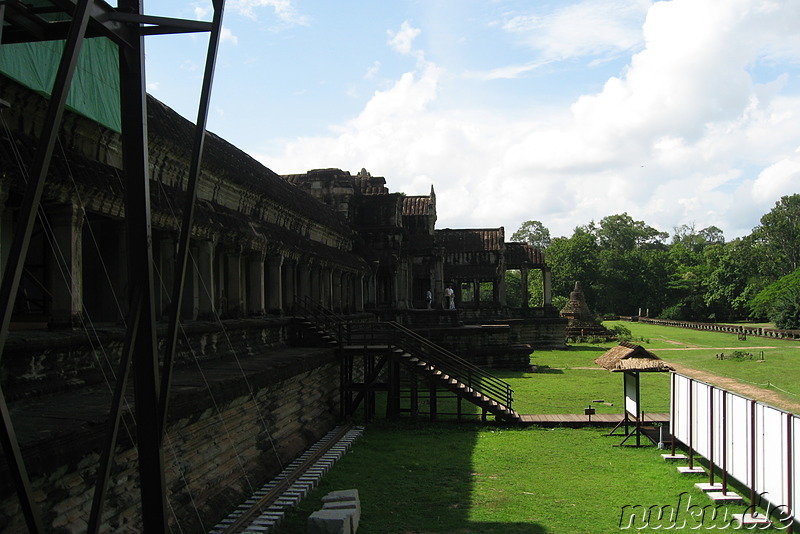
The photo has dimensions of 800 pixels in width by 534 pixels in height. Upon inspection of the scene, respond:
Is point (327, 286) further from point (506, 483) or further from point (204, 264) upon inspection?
point (506, 483)

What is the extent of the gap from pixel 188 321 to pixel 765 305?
6157cm

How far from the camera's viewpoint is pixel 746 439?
9.27 metres

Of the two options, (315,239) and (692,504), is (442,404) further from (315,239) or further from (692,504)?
(692,504)

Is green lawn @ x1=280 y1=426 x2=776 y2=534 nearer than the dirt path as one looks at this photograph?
Yes

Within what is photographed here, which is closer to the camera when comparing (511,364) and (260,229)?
(260,229)

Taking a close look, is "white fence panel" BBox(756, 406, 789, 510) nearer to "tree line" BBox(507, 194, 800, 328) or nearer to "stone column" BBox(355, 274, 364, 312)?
"stone column" BBox(355, 274, 364, 312)

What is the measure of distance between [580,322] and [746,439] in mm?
39486

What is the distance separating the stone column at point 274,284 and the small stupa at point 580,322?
106ft

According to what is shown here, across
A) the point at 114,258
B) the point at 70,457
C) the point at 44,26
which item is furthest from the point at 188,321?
the point at 44,26

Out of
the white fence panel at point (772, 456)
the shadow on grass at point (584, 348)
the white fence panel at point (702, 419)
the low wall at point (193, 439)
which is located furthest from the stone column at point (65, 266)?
the shadow on grass at point (584, 348)

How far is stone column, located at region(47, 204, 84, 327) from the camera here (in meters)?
8.44

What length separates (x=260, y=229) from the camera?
1641 cm

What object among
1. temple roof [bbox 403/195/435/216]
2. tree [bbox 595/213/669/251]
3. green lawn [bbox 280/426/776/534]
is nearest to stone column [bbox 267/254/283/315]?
green lawn [bbox 280/426/776/534]

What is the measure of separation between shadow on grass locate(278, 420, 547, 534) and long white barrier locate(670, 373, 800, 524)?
2837 mm
